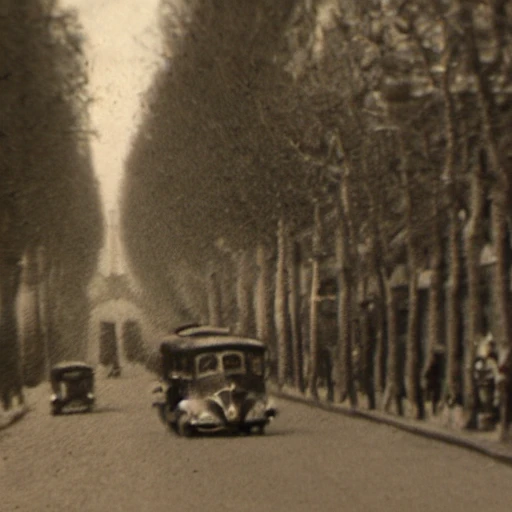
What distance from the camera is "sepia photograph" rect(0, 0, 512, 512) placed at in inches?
945

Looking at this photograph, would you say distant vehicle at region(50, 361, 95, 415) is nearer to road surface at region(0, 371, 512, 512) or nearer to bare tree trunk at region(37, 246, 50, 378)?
road surface at region(0, 371, 512, 512)

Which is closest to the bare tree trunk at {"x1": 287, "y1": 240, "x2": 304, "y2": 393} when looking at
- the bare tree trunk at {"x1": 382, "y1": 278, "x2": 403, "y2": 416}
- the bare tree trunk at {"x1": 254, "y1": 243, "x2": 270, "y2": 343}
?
the bare tree trunk at {"x1": 254, "y1": 243, "x2": 270, "y2": 343}

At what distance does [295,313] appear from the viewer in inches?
2147

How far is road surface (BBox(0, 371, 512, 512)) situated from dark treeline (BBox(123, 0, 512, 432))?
8.23ft

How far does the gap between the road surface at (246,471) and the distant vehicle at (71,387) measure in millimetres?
6583

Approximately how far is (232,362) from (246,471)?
1072cm

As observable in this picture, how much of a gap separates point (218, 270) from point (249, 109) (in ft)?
27.5

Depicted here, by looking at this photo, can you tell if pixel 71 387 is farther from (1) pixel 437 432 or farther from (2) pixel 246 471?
(2) pixel 246 471

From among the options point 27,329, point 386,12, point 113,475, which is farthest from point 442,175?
point 27,329

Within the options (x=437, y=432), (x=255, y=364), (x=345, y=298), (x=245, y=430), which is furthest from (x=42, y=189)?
(x=437, y=432)

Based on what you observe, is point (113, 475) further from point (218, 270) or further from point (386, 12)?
point (218, 270)

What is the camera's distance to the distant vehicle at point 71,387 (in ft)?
140

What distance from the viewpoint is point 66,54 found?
1420 inches

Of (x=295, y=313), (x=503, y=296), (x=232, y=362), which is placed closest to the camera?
(x=503, y=296)
